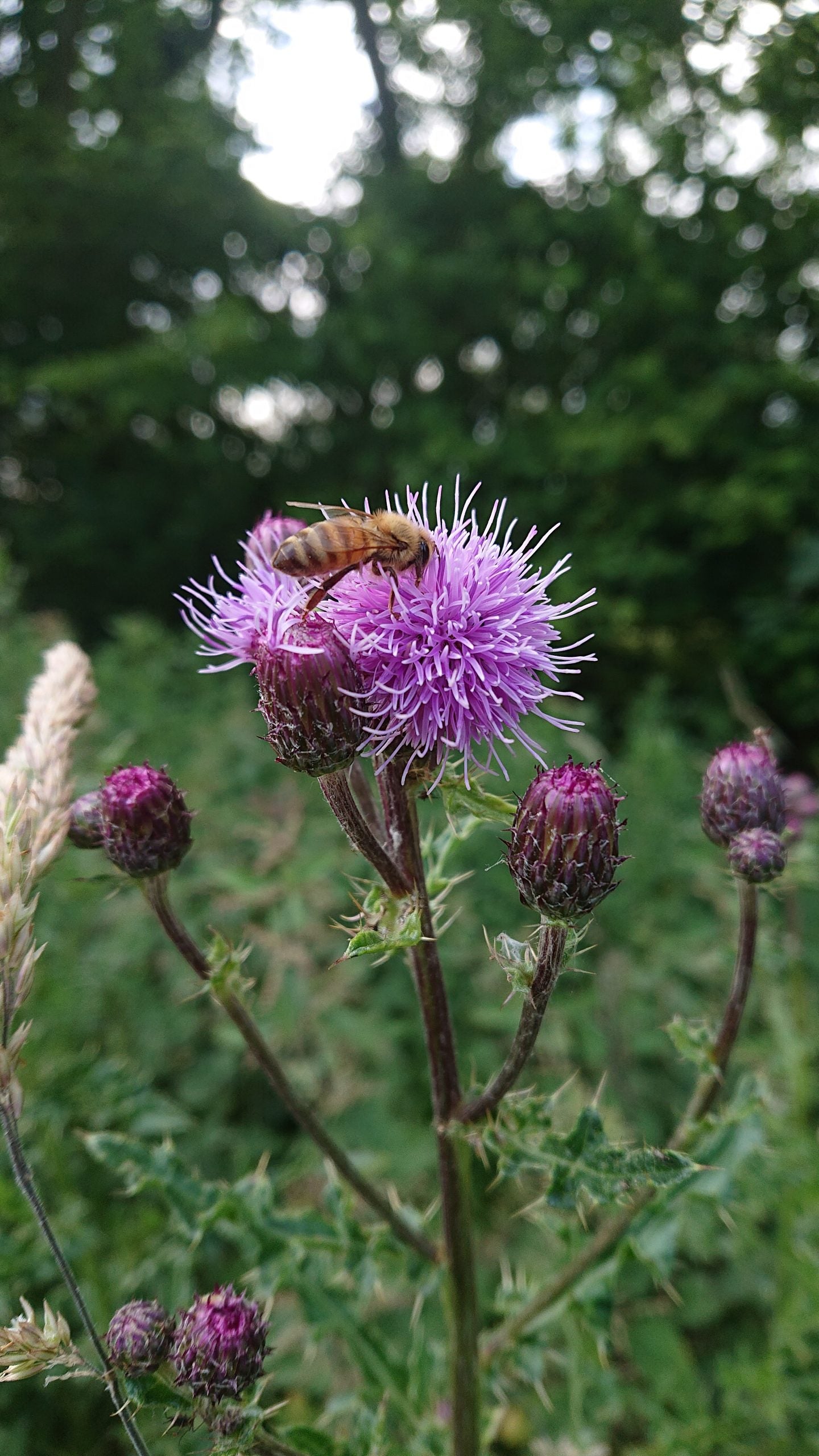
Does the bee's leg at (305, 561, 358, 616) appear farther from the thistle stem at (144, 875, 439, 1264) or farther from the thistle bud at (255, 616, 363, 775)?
the thistle stem at (144, 875, 439, 1264)

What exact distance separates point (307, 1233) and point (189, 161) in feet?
32.0

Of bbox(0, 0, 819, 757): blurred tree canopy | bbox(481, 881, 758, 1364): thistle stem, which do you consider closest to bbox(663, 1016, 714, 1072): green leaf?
bbox(481, 881, 758, 1364): thistle stem

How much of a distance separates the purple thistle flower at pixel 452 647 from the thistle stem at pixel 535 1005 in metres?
0.28

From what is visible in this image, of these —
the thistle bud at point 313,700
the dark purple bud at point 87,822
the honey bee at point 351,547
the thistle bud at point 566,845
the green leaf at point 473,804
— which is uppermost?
the honey bee at point 351,547

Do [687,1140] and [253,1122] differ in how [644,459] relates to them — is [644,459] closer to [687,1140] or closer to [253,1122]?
[253,1122]

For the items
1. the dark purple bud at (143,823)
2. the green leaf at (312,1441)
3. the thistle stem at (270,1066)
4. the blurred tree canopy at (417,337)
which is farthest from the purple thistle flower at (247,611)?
the blurred tree canopy at (417,337)

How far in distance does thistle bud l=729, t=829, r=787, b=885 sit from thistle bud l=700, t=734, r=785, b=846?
1.4 inches

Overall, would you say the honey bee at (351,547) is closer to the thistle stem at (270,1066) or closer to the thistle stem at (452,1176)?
the thistle stem at (452,1176)

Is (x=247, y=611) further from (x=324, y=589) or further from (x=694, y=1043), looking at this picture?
(x=694, y=1043)

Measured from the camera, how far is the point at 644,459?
769 centimetres

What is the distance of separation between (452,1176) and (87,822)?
0.97 m

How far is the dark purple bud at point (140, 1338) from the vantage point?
4.32 ft

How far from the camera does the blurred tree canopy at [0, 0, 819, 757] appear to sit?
7289 mm

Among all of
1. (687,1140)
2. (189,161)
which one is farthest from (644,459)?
(687,1140)
